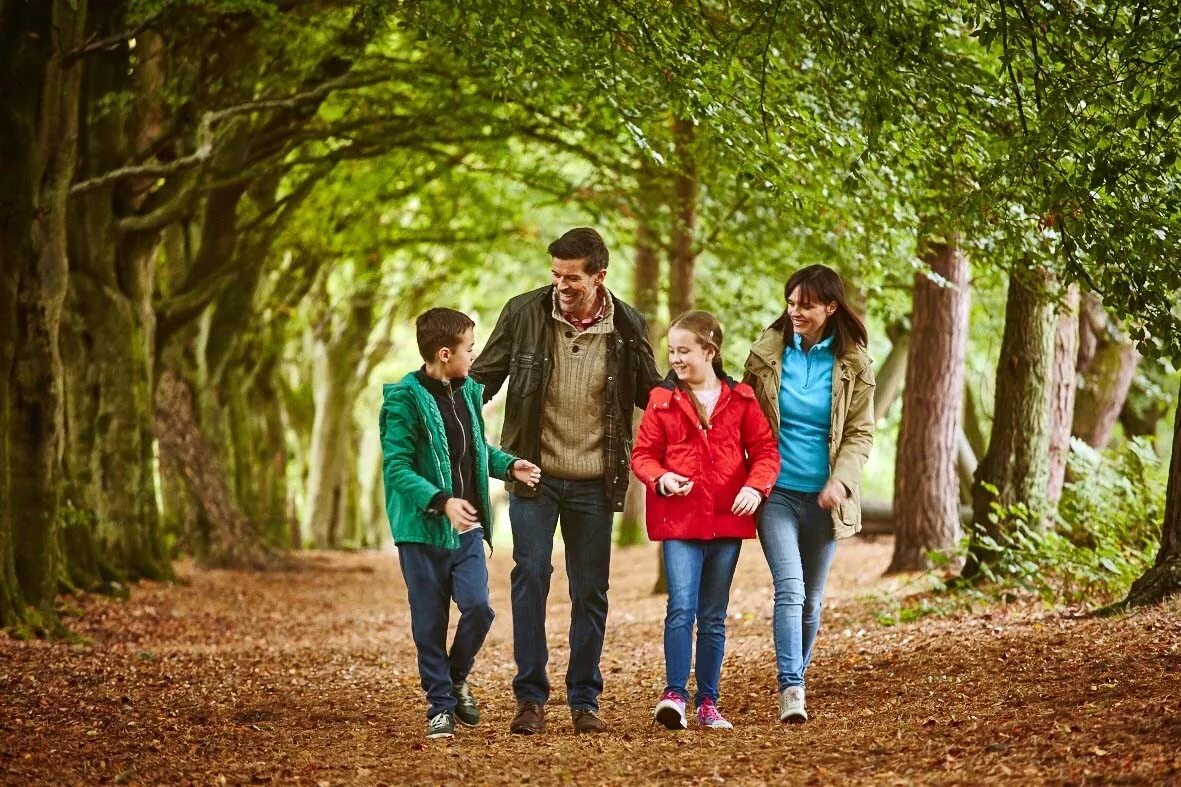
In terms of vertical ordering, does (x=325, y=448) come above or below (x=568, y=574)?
above

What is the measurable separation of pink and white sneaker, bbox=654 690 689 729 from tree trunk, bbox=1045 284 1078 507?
631 cm

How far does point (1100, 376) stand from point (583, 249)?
12.4 meters

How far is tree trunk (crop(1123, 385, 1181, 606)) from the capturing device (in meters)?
7.77

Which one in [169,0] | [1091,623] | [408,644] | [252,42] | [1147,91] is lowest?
[408,644]

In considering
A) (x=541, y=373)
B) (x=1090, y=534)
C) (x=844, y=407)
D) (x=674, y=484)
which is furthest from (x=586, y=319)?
(x=1090, y=534)

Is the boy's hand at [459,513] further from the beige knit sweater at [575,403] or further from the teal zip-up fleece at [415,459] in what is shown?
the beige knit sweater at [575,403]

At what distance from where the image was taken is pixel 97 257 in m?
14.5

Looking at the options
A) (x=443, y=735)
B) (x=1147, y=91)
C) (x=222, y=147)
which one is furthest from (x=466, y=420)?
(x=222, y=147)

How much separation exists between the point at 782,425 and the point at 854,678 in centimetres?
200

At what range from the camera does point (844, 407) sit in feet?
21.0

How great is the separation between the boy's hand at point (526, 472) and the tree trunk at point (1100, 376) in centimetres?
1226

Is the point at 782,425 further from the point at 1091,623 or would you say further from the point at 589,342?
the point at 1091,623

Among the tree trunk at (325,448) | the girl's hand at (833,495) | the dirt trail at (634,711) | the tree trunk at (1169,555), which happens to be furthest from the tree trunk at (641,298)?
the girl's hand at (833,495)

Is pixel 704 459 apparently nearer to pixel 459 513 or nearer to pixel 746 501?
pixel 746 501
